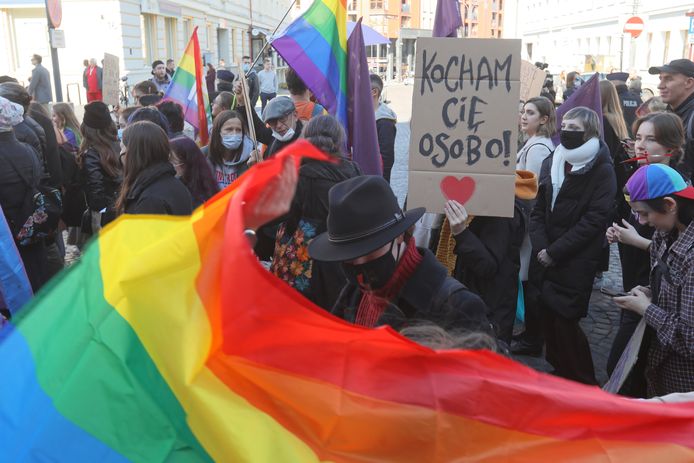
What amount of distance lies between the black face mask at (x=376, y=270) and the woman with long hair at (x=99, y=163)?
10.3 feet

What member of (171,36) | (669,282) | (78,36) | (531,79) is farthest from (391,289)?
(171,36)

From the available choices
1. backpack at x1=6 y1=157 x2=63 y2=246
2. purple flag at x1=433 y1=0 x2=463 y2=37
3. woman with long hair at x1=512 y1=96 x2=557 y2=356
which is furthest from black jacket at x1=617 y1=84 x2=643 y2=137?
backpack at x1=6 y1=157 x2=63 y2=246

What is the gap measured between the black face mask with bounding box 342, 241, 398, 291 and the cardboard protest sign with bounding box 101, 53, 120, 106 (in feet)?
22.3

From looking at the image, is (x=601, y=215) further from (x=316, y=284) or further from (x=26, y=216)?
(x=26, y=216)

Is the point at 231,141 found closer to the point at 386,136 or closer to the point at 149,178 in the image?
the point at 149,178

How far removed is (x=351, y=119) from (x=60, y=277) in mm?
3751

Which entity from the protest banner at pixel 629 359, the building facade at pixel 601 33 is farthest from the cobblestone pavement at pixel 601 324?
the building facade at pixel 601 33

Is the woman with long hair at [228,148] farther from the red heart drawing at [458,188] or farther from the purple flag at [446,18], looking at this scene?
the red heart drawing at [458,188]

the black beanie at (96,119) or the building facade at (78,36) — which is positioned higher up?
the building facade at (78,36)

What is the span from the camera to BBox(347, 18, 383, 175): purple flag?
4.80 meters

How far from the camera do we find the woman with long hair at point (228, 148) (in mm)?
5016

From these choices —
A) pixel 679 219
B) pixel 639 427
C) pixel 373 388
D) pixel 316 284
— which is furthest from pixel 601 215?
pixel 373 388

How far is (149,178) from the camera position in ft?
11.4

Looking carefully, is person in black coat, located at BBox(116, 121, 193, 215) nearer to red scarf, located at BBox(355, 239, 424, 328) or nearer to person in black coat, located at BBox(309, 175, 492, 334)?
person in black coat, located at BBox(309, 175, 492, 334)
